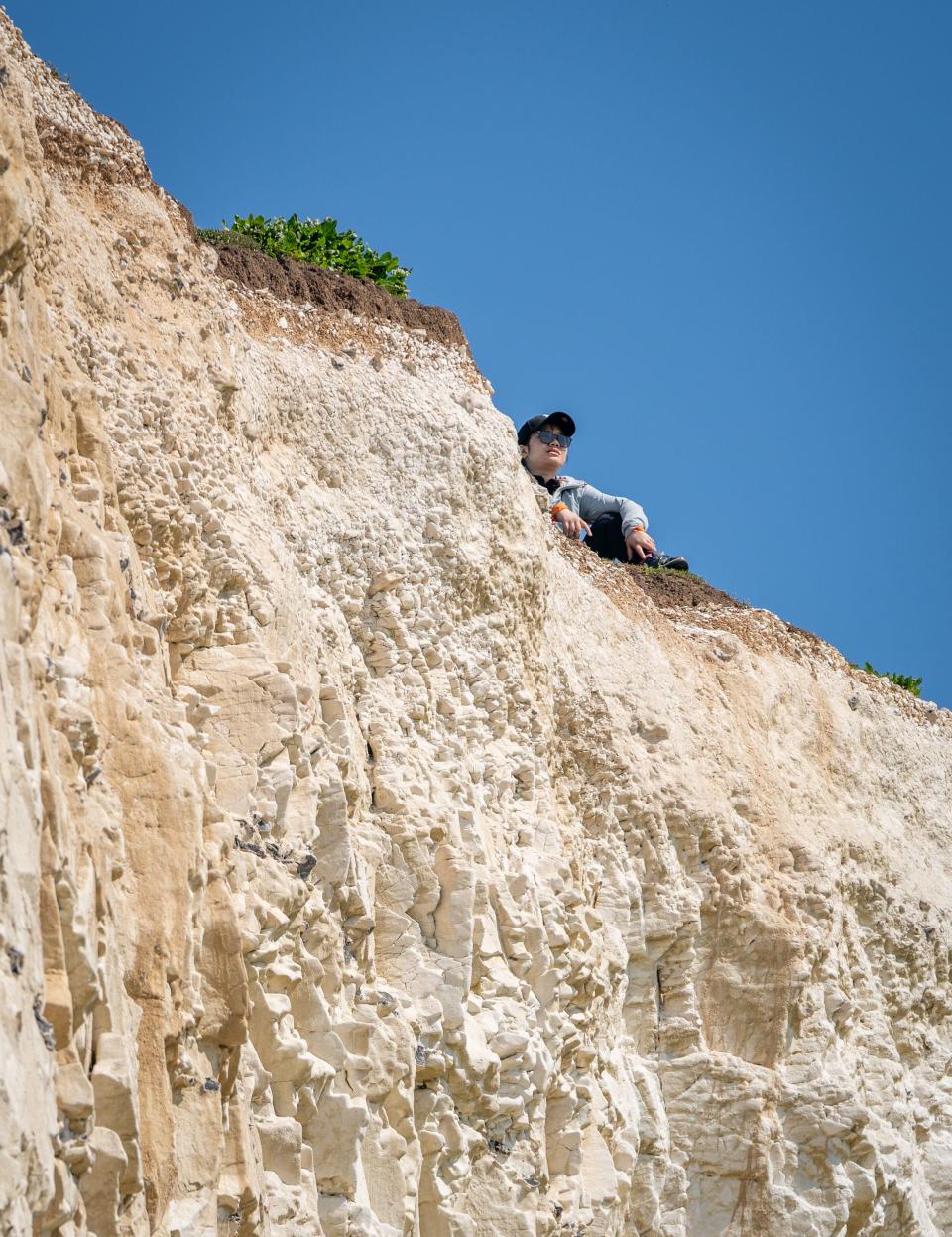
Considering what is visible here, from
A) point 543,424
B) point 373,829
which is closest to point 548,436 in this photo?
point 543,424

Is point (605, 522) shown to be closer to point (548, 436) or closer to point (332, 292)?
point (548, 436)

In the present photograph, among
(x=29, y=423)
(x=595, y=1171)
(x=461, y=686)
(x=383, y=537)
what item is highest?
(x=383, y=537)

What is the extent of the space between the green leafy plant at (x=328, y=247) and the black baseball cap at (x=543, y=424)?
1.75 metres

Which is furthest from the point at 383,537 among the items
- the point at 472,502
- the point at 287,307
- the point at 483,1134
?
the point at 483,1134

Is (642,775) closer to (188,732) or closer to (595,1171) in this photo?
(595,1171)

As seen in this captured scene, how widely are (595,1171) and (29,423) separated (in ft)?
24.8

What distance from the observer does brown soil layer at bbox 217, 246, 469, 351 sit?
12875mm

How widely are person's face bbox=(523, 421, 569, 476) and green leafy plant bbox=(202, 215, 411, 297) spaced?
191 centimetres

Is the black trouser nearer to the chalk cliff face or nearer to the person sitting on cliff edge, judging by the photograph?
the person sitting on cliff edge

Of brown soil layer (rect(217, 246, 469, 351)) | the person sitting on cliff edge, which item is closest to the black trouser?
the person sitting on cliff edge

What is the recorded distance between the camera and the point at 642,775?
47.8 ft

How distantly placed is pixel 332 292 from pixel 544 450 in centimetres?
313

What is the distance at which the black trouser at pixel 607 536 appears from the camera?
17.7 metres

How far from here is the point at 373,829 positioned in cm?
1101
